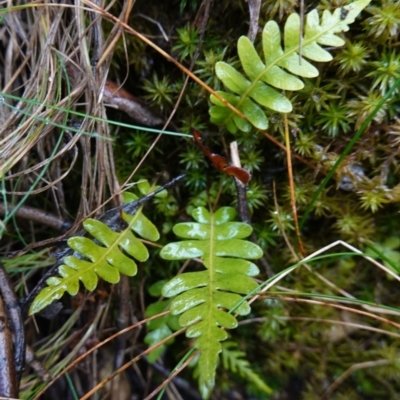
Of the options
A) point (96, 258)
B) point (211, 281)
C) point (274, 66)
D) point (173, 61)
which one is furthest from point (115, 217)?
point (274, 66)

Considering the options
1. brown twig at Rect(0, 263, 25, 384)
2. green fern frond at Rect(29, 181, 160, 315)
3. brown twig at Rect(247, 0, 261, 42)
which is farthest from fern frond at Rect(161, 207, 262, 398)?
brown twig at Rect(247, 0, 261, 42)

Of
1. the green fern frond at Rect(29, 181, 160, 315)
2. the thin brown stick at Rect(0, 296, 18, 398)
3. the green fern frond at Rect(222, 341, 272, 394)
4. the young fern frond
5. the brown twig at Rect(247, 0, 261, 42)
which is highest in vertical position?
the brown twig at Rect(247, 0, 261, 42)

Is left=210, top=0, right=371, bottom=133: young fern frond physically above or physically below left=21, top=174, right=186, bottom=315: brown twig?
above

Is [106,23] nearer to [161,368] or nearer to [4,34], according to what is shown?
[4,34]

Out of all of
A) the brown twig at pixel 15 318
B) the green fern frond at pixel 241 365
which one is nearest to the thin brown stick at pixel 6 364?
the brown twig at pixel 15 318

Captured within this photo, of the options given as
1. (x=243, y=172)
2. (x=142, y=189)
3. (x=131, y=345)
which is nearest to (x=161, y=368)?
(x=131, y=345)

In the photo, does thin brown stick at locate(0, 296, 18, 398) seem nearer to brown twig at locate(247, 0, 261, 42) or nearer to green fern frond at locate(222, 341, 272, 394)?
green fern frond at locate(222, 341, 272, 394)
